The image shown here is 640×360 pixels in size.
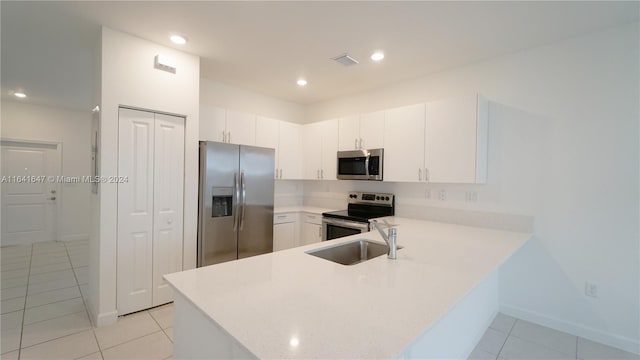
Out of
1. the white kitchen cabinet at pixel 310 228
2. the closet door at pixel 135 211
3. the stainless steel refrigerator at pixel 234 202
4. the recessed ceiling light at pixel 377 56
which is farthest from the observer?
the white kitchen cabinet at pixel 310 228

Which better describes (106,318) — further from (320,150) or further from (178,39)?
(320,150)

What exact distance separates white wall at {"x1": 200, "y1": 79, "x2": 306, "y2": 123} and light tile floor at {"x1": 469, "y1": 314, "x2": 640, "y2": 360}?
3787 mm

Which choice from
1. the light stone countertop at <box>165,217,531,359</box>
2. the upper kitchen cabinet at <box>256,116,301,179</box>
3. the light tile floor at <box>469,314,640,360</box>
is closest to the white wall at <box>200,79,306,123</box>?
the upper kitchen cabinet at <box>256,116,301,179</box>

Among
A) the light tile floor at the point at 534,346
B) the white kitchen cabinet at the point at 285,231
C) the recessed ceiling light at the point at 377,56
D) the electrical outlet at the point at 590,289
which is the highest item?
the recessed ceiling light at the point at 377,56

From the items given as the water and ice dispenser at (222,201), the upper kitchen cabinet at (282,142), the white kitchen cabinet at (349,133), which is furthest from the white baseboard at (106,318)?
the white kitchen cabinet at (349,133)

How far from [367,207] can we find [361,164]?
663mm

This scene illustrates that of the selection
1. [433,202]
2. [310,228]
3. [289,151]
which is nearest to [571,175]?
[433,202]

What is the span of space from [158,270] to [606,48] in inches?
179

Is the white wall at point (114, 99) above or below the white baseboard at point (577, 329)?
above

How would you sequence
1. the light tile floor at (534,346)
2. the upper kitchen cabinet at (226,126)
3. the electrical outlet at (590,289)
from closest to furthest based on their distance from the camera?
1. the light tile floor at (534,346)
2. the electrical outlet at (590,289)
3. the upper kitchen cabinet at (226,126)

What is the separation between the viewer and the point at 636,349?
221 centimetres

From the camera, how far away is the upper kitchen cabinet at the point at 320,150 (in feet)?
13.1

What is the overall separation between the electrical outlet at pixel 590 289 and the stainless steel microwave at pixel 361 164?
2.09 meters

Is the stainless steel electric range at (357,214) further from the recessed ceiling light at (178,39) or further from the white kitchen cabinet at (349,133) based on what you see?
the recessed ceiling light at (178,39)
